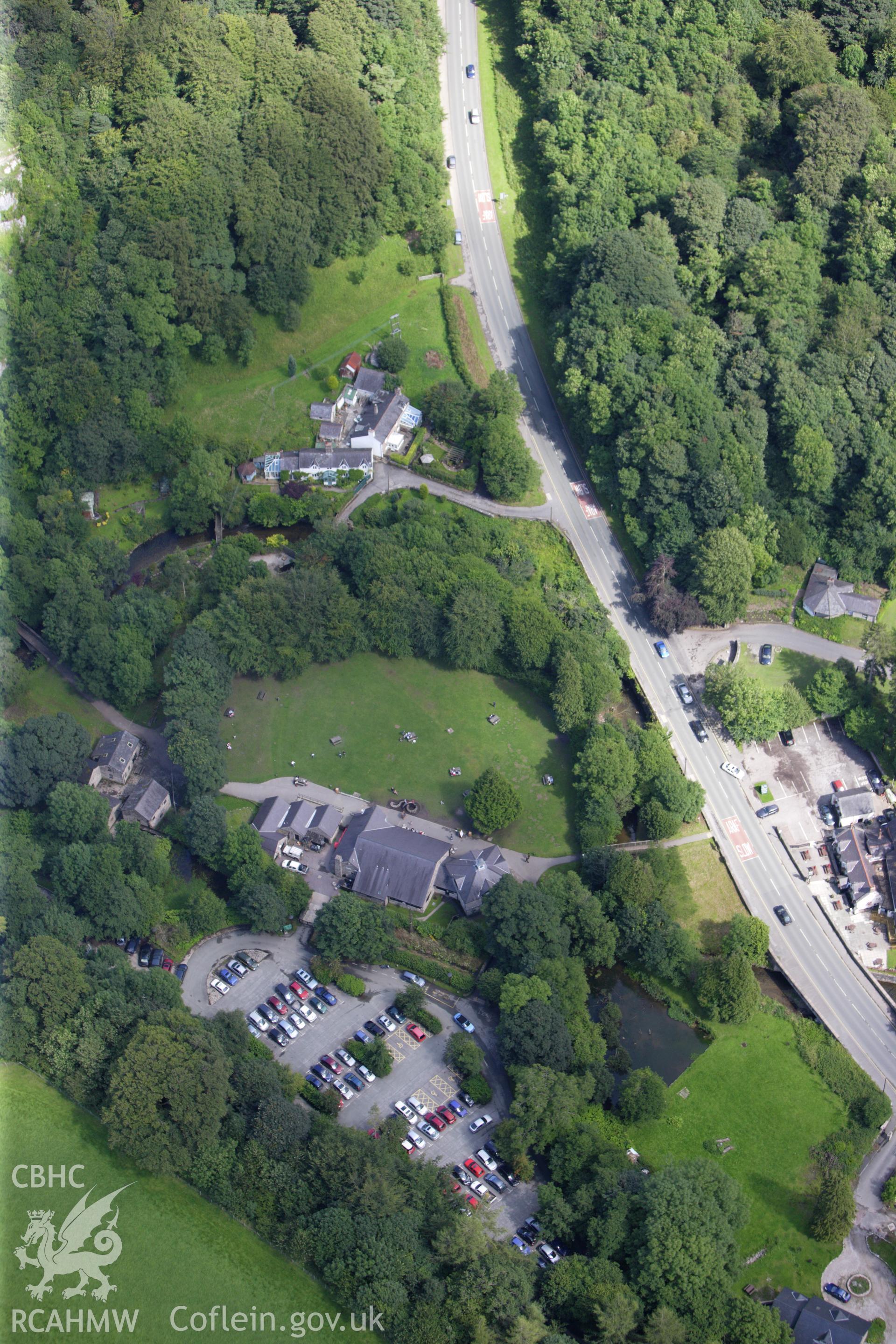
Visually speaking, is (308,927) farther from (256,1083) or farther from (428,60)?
(428,60)

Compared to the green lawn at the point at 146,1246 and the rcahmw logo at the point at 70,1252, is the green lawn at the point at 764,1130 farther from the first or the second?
the rcahmw logo at the point at 70,1252

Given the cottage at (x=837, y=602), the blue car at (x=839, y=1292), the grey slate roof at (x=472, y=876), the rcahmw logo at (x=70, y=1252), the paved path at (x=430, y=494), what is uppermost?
the cottage at (x=837, y=602)

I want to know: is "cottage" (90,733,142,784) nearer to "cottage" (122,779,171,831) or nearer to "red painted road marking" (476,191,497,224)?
"cottage" (122,779,171,831)

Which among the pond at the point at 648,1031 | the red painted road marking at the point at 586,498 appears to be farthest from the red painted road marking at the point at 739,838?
the red painted road marking at the point at 586,498

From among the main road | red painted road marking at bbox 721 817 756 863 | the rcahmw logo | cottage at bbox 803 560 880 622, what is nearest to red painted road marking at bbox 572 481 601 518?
the main road

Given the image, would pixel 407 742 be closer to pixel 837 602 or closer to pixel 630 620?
pixel 630 620

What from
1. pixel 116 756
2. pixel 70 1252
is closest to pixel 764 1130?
pixel 70 1252
